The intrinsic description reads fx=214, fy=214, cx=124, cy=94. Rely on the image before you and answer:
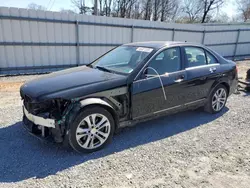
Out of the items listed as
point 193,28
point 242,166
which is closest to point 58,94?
point 242,166

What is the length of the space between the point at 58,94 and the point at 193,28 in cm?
1118

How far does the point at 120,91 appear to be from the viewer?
3246 mm

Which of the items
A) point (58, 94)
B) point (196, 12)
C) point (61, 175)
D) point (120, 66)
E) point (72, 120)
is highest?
point (196, 12)

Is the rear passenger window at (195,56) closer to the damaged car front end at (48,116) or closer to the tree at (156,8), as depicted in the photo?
the damaged car front end at (48,116)

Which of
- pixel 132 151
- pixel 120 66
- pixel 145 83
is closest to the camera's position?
pixel 132 151

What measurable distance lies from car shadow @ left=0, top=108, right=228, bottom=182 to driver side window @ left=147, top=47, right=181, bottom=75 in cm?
106

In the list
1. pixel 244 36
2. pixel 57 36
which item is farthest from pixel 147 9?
pixel 57 36

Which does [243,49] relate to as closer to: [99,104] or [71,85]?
[99,104]

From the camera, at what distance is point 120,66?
3758 millimetres

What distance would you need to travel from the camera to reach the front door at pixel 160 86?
11.3 ft

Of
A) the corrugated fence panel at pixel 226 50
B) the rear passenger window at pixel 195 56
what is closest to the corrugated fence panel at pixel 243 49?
the corrugated fence panel at pixel 226 50

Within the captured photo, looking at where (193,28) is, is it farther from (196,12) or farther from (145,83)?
(196,12)

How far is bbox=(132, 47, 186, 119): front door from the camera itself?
136 inches

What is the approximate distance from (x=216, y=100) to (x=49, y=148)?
3491mm
